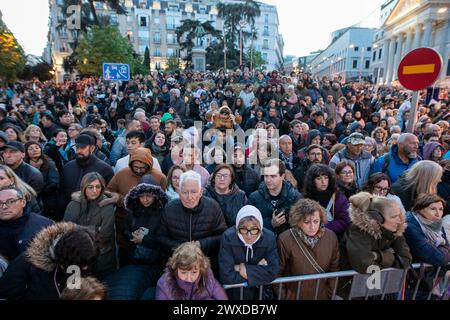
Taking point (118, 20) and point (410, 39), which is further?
point (118, 20)

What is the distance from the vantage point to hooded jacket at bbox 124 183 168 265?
317 cm

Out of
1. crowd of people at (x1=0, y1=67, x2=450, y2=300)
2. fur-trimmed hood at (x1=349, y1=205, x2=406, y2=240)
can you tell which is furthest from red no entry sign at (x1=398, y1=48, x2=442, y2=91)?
fur-trimmed hood at (x1=349, y1=205, x2=406, y2=240)

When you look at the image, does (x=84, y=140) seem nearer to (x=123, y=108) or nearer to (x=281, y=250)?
(x=281, y=250)

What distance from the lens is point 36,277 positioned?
2275mm

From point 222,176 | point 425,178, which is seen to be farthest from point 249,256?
point 425,178

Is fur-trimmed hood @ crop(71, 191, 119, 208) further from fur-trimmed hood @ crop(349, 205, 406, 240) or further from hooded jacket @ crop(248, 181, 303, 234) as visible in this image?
fur-trimmed hood @ crop(349, 205, 406, 240)

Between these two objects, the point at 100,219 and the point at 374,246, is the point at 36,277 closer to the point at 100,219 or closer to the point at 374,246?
the point at 100,219

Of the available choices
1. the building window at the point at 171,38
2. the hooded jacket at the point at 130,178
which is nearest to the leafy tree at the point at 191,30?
the building window at the point at 171,38

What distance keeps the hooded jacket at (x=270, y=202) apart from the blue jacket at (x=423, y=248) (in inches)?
46.8

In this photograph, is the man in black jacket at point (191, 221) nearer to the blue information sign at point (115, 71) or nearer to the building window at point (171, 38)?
the blue information sign at point (115, 71)

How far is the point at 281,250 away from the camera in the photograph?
112 inches
